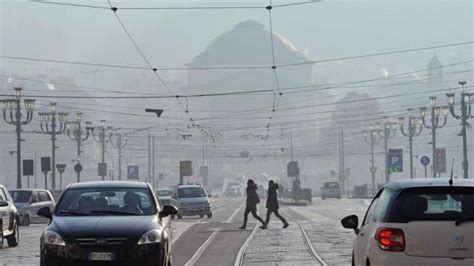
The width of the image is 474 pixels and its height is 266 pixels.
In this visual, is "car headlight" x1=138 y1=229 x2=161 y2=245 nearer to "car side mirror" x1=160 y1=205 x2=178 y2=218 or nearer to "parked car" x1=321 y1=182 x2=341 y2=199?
"car side mirror" x1=160 y1=205 x2=178 y2=218

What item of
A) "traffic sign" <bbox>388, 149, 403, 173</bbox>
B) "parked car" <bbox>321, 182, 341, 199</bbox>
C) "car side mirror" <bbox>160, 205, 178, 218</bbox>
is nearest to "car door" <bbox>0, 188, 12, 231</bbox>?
"car side mirror" <bbox>160, 205, 178, 218</bbox>

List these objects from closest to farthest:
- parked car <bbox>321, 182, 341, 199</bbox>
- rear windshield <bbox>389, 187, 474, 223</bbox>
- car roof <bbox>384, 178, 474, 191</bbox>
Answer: rear windshield <bbox>389, 187, 474, 223</bbox>
car roof <bbox>384, 178, 474, 191</bbox>
parked car <bbox>321, 182, 341, 199</bbox>

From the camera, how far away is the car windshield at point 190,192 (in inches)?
2082

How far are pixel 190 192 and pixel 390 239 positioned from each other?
40430 mm

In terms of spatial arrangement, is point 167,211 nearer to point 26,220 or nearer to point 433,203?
point 433,203

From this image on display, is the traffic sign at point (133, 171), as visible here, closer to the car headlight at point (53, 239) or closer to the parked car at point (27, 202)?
the parked car at point (27, 202)

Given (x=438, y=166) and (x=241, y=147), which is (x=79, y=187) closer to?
(x=438, y=166)

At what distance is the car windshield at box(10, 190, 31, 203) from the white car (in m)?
31.2

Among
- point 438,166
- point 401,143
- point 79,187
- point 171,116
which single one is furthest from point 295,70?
point 79,187

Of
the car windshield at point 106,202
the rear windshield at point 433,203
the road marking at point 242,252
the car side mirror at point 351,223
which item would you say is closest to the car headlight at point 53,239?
the car windshield at point 106,202

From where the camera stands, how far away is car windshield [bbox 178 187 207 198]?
2082 inches

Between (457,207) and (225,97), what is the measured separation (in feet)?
556

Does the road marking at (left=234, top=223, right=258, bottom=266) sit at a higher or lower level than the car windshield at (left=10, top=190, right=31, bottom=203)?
lower

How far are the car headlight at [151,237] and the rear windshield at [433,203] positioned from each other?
4546 millimetres
